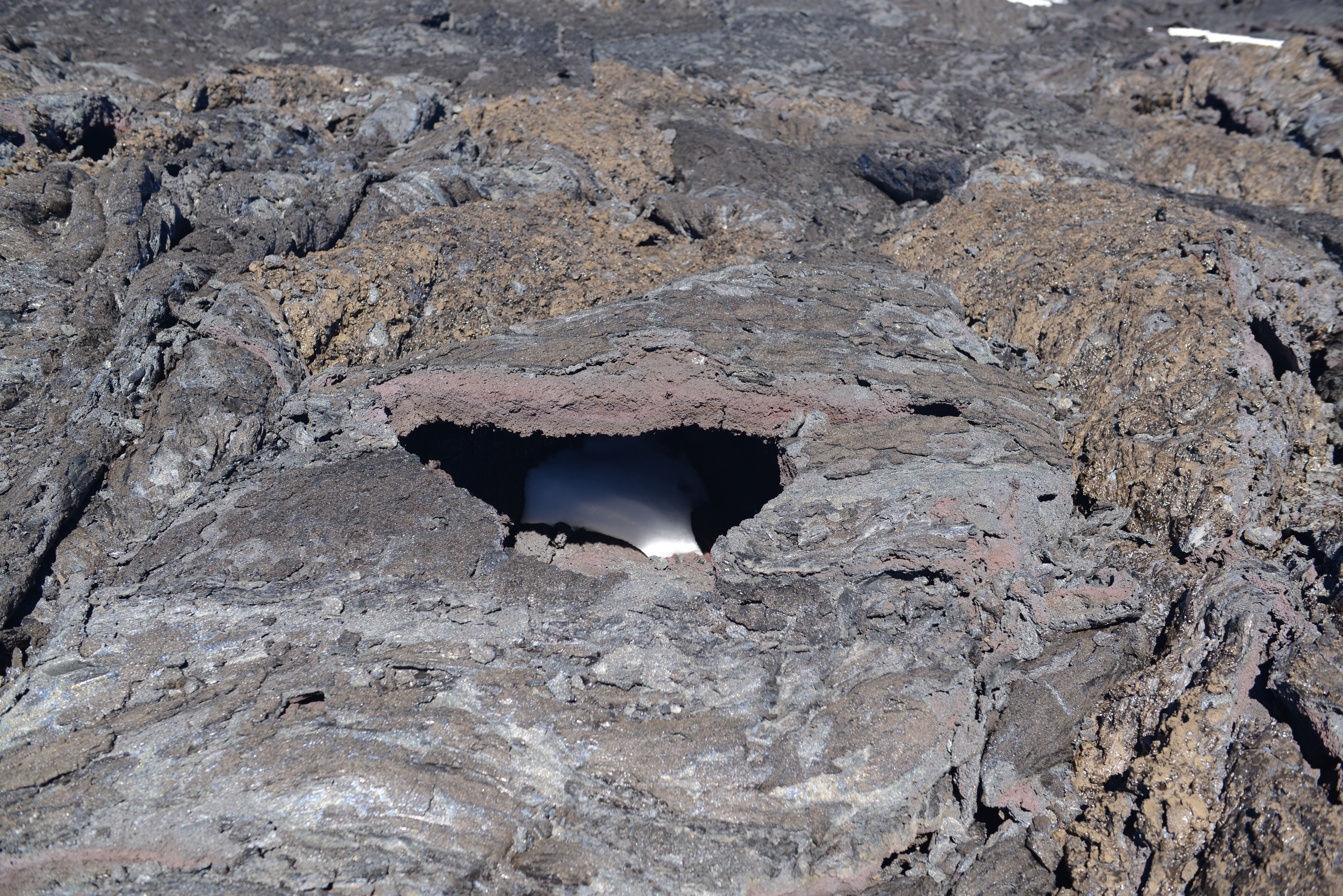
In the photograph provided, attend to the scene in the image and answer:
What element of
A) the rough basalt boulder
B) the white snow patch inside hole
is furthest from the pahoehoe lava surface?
the white snow patch inside hole

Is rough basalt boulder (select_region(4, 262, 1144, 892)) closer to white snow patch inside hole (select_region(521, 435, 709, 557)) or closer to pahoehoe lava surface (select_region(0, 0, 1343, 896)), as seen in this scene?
pahoehoe lava surface (select_region(0, 0, 1343, 896))

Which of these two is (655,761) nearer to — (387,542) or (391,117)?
(387,542)

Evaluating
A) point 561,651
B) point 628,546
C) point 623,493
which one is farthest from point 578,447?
point 561,651

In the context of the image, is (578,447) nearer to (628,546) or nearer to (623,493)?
(623,493)

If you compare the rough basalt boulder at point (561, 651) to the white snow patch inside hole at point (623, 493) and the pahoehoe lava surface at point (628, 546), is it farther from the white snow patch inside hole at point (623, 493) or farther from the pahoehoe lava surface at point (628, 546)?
the white snow patch inside hole at point (623, 493)

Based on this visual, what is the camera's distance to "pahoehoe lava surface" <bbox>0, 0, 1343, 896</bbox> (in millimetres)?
2234

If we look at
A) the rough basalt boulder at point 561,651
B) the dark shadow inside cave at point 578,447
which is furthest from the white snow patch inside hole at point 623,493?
the rough basalt boulder at point 561,651

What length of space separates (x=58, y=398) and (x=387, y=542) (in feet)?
6.85

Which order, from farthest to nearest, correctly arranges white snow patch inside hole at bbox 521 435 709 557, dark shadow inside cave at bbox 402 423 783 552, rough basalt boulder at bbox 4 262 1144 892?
white snow patch inside hole at bbox 521 435 709 557
dark shadow inside cave at bbox 402 423 783 552
rough basalt boulder at bbox 4 262 1144 892

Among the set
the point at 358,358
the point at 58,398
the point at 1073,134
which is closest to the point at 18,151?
the point at 58,398

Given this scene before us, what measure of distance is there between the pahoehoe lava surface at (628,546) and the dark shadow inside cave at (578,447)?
44 millimetres

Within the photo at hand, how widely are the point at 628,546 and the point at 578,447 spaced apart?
34.4 inches

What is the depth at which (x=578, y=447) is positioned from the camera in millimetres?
5004

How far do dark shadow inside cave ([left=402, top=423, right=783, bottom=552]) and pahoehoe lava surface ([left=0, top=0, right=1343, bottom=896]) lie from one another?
0.04m
